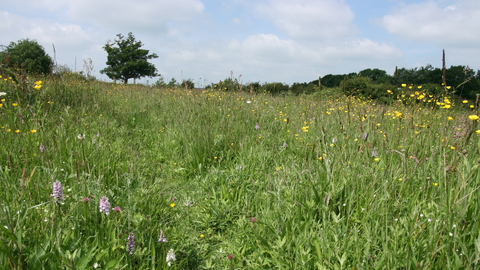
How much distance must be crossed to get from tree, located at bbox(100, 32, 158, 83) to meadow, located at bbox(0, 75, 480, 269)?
37.5 m

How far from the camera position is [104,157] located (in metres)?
2.65

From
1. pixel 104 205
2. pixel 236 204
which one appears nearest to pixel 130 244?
pixel 104 205

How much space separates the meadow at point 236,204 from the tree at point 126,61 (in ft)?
123

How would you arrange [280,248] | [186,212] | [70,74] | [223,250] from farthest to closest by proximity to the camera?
[70,74]
[186,212]
[223,250]
[280,248]

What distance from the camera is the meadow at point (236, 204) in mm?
1354

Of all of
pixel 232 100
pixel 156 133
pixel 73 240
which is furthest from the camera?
Answer: pixel 232 100

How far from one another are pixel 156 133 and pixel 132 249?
3.15 meters

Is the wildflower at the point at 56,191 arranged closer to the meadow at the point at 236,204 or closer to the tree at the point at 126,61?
the meadow at the point at 236,204

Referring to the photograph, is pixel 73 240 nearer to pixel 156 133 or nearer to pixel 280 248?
pixel 280 248

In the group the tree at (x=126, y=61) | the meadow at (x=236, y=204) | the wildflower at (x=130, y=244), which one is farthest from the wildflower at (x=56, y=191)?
the tree at (x=126, y=61)

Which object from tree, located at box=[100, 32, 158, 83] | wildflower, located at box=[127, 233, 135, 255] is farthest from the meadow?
tree, located at box=[100, 32, 158, 83]

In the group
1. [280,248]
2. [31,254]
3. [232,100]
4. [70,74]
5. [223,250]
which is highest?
[70,74]

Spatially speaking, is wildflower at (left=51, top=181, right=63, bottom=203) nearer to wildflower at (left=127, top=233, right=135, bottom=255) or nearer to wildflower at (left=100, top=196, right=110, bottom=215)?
wildflower at (left=100, top=196, right=110, bottom=215)

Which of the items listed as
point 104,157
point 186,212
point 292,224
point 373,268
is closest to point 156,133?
point 104,157
